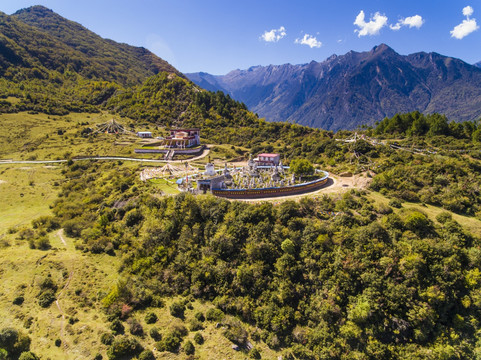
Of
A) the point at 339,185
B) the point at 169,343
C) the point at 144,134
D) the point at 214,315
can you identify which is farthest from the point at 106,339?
the point at 144,134

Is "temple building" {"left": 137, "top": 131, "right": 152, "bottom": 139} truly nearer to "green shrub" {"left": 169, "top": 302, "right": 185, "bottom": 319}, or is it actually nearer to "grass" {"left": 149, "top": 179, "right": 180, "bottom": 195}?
"grass" {"left": 149, "top": 179, "right": 180, "bottom": 195}

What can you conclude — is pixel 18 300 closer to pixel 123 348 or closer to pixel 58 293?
pixel 58 293

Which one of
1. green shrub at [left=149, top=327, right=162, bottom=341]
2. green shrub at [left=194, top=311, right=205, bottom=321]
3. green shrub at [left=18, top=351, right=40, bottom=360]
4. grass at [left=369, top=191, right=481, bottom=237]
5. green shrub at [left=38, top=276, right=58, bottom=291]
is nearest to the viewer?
green shrub at [left=18, top=351, right=40, bottom=360]

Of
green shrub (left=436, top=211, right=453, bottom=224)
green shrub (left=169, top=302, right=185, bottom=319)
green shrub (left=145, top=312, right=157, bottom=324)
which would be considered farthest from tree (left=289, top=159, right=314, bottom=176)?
green shrub (left=145, top=312, right=157, bottom=324)

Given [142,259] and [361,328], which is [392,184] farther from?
[142,259]

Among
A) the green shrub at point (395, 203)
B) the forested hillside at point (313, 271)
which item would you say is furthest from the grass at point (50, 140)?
the green shrub at point (395, 203)

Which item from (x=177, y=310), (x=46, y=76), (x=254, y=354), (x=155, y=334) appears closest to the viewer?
(x=254, y=354)

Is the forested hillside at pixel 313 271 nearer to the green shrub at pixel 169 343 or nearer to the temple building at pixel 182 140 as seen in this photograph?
the green shrub at pixel 169 343

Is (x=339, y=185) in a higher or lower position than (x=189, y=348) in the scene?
higher
